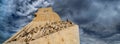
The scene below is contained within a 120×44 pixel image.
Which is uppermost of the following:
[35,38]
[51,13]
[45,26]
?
[51,13]

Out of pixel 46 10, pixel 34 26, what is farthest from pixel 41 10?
pixel 34 26

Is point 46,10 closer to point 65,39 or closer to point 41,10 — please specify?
point 41,10

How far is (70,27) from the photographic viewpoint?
5258mm

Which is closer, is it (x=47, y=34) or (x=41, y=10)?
(x=47, y=34)

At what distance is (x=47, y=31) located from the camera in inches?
199

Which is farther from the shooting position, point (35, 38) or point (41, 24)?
point (41, 24)

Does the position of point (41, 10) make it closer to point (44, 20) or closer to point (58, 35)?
point (44, 20)

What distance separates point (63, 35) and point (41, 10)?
810mm

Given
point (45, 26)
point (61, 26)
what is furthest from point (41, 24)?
point (61, 26)

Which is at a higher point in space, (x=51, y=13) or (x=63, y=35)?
(x=51, y=13)

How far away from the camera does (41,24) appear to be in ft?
17.2

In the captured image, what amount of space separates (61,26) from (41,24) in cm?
44

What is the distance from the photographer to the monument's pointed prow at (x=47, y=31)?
4898mm

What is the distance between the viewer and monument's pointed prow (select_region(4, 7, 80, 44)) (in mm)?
4898
